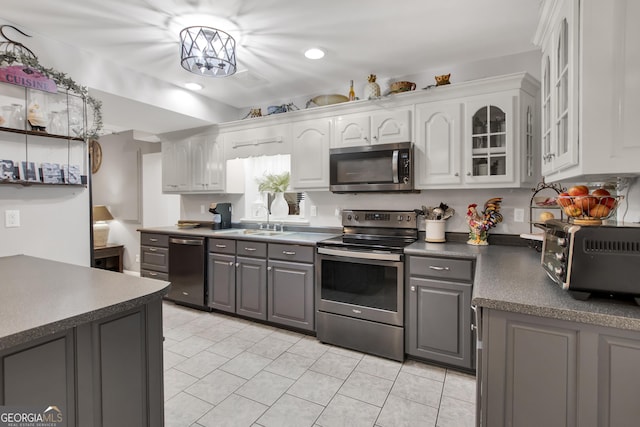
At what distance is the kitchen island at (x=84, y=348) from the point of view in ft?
3.16

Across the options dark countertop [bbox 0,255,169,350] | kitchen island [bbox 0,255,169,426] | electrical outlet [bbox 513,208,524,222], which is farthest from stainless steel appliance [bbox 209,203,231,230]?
electrical outlet [bbox 513,208,524,222]

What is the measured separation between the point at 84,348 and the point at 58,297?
0.26 m

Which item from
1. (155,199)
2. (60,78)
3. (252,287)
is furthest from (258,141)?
(155,199)

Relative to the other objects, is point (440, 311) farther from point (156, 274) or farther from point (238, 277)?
point (156, 274)

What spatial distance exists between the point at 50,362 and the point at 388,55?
2.91 meters

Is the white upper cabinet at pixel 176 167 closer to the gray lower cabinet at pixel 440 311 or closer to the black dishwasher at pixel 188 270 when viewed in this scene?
the black dishwasher at pixel 188 270

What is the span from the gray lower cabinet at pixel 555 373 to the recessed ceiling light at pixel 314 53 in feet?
7.60

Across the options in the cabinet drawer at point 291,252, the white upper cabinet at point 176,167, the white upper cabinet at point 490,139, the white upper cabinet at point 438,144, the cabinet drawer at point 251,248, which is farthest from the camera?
the white upper cabinet at point 176,167

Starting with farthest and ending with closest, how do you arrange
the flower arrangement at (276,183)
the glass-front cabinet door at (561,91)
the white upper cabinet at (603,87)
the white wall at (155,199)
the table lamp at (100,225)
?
the table lamp at (100,225) < the white wall at (155,199) < the flower arrangement at (276,183) < the glass-front cabinet door at (561,91) < the white upper cabinet at (603,87)

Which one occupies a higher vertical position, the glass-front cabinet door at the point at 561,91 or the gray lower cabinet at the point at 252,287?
the glass-front cabinet door at the point at 561,91

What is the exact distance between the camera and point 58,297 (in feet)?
4.02

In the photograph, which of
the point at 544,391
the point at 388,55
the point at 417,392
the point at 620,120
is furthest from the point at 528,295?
the point at 388,55

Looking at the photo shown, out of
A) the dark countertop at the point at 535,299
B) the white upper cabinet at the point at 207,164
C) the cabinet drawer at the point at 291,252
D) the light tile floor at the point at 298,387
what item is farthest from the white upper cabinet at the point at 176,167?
the dark countertop at the point at 535,299

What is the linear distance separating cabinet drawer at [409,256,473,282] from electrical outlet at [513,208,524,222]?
2.55 ft
